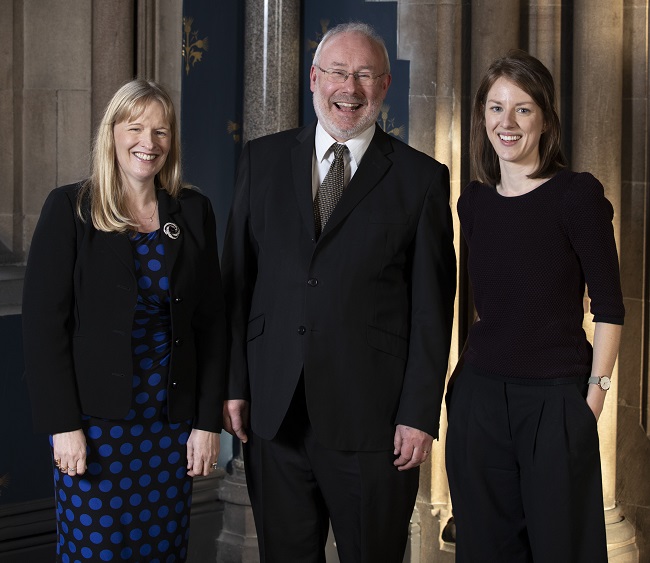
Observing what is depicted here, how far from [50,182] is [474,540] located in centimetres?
176

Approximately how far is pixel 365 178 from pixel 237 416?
600 mm

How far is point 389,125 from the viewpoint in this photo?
3318 millimetres

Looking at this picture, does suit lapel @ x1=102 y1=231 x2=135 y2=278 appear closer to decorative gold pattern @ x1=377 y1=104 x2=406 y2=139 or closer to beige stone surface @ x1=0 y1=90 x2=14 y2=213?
beige stone surface @ x1=0 y1=90 x2=14 y2=213

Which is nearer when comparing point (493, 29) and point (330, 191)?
point (330, 191)

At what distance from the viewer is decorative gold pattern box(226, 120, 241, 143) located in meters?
3.50

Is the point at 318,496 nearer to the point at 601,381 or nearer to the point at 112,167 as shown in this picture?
the point at 601,381

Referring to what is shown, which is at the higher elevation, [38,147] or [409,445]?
[38,147]

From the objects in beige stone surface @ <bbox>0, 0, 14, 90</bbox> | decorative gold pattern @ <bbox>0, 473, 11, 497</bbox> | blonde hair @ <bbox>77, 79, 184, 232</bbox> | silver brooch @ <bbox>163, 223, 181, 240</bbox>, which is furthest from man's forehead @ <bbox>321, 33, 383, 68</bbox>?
decorative gold pattern @ <bbox>0, 473, 11, 497</bbox>

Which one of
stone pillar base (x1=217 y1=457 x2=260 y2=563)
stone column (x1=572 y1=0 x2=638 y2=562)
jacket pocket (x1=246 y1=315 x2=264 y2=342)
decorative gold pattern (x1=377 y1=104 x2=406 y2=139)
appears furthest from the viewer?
stone pillar base (x1=217 y1=457 x2=260 y2=563)

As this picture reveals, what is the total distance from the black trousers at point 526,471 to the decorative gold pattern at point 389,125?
51.5 inches

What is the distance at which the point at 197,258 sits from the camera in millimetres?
2232

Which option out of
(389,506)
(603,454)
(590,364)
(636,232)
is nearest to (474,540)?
(389,506)

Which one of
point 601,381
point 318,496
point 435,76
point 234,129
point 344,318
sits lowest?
point 318,496

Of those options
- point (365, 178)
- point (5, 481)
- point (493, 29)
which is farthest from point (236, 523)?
point (493, 29)
